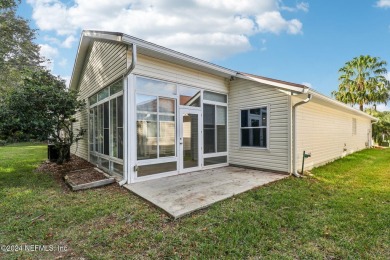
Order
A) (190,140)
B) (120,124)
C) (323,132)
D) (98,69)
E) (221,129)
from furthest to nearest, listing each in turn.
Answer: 1. (323,132)
2. (221,129)
3. (98,69)
4. (190,140)
5. (120,124)

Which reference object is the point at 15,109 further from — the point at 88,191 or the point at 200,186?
the point at 200,186

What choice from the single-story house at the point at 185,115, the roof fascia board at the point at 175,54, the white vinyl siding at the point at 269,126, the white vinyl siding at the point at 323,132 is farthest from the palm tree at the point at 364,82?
the roof fascia board at the point at 175,54

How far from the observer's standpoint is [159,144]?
19.0ft

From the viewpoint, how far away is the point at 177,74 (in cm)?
621

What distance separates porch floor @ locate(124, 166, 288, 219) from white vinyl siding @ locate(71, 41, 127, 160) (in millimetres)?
3154

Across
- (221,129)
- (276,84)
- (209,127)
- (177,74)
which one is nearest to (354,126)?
(276,84)

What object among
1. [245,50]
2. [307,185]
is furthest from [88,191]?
[245,50]

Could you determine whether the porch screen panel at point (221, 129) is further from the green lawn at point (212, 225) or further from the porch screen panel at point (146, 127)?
the green lawn at point (212, 225)

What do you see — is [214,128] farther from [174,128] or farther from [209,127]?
[174,128]

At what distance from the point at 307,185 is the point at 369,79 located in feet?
63.5

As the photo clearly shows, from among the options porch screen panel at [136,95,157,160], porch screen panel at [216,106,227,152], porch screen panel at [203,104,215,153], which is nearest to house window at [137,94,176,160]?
porch screen panel at [136,95,157,160]

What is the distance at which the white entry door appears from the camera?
20.8ft

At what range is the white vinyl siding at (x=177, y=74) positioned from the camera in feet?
18.0

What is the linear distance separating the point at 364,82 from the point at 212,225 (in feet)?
73.4
